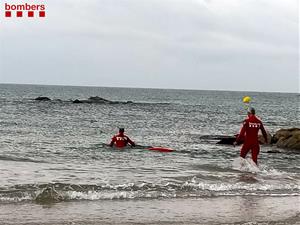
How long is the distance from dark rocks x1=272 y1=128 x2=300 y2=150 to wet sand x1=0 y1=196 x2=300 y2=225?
1400 centimetres

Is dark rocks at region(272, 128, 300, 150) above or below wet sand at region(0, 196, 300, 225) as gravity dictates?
below

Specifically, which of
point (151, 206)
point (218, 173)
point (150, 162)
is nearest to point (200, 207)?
point (151, 206)

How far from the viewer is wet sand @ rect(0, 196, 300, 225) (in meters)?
8.27

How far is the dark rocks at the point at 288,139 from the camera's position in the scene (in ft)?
78.9

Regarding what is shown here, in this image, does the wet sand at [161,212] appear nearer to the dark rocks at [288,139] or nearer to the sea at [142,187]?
the sea at [142,187]

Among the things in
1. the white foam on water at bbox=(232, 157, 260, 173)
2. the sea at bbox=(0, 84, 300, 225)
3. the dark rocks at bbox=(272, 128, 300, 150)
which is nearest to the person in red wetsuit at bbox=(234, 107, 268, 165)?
the white foam on water at bbox=(232, 157, 260, 173)

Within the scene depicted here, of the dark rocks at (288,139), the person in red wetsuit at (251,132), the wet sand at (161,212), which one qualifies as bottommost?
the dark rocks at (288,139)

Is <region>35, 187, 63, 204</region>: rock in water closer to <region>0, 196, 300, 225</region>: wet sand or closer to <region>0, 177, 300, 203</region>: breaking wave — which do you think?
<region>0, 177, 300, 203</region>: breaking wave

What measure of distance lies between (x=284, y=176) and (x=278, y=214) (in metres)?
5.70

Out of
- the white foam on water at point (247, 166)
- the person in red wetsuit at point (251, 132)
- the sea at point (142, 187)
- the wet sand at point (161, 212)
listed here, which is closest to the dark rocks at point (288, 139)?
the sea at point (142, 187)

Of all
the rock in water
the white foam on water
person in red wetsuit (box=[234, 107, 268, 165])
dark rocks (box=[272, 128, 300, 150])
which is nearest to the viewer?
the rock in water

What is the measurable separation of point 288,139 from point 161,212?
17.2 meters

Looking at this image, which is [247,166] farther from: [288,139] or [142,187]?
[288,139]

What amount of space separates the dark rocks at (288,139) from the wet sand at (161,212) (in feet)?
45.9
